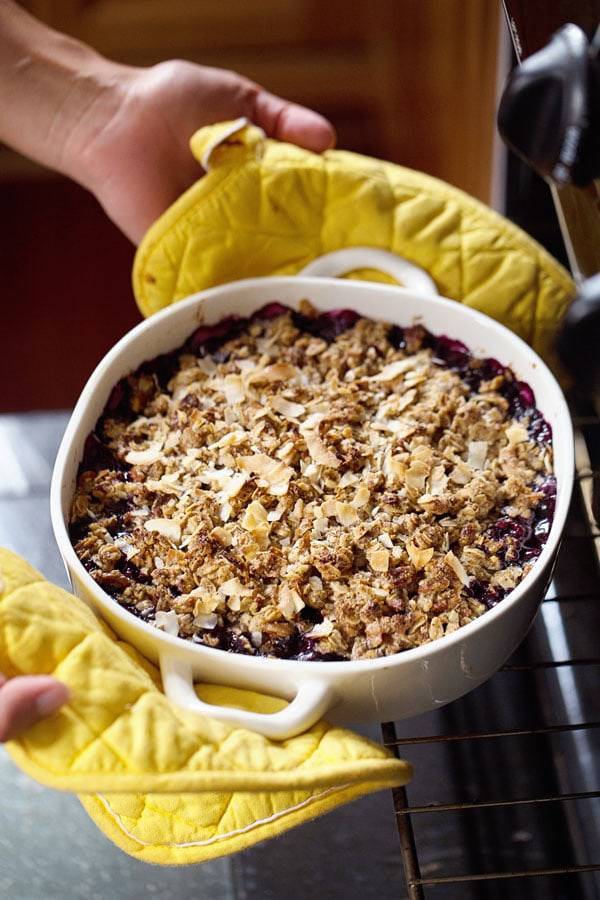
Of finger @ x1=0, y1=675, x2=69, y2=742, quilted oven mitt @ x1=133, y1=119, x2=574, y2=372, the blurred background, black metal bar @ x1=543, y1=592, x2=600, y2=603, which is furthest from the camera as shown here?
the blurred background

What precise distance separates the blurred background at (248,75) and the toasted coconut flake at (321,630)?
105 cm

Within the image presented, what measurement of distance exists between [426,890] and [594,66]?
0.58 metres

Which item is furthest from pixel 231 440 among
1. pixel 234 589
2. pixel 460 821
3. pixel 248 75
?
pixel 248 75

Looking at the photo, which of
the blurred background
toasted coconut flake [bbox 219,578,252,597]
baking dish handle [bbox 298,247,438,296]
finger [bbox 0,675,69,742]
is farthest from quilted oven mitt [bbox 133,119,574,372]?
the blurred background

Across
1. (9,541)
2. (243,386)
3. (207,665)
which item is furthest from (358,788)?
(9,541)

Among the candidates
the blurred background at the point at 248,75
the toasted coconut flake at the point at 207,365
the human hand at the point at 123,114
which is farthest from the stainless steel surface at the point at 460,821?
the blurred background at the point at 248,75

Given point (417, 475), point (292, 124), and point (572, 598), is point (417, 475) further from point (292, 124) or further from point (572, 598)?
point (292, 124)

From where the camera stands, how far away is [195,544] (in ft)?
2.49

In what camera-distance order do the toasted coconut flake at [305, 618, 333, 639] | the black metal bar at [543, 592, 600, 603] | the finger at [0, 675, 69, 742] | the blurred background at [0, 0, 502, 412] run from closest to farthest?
1. the finger at [0, 675, 69, 742]
2. the toasted coconut flake at [305, 618, 333, 639]
3. the black metal bar at [543, 592, 600, 603]
4. the blurred background at [0, 0, 502, 412]

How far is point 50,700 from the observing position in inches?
23.6

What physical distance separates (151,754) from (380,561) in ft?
0.72

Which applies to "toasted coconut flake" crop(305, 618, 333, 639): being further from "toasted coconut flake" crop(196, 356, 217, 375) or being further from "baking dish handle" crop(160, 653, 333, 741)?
"toasted coconut flake" crop(196, 356, 217, 375)

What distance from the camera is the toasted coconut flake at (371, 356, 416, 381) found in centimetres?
88

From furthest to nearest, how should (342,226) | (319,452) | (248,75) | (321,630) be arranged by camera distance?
(248,75) → (342,226) → (319,452) → (321,630)
